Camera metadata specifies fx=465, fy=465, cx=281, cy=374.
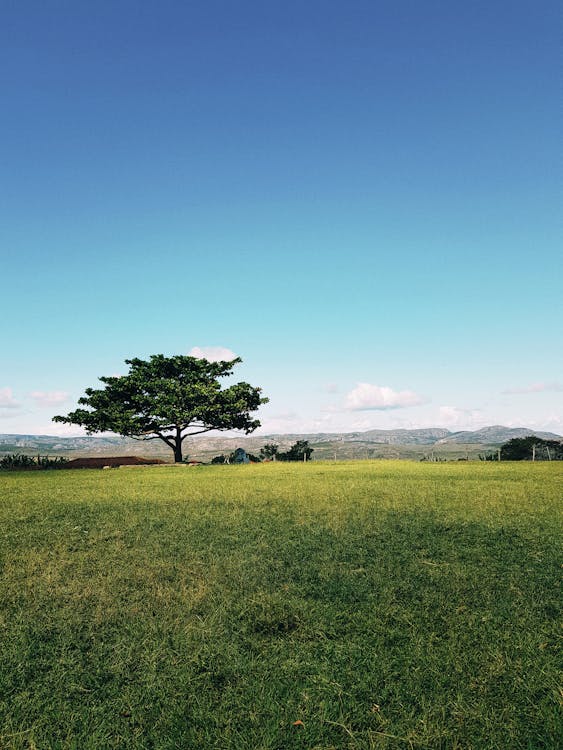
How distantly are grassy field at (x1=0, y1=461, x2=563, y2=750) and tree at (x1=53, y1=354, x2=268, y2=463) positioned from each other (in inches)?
1198

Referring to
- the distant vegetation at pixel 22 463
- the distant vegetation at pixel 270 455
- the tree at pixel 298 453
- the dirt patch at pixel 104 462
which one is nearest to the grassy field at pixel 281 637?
the distant vegetation at pixel 22 463

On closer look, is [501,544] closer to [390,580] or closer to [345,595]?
[390,580]

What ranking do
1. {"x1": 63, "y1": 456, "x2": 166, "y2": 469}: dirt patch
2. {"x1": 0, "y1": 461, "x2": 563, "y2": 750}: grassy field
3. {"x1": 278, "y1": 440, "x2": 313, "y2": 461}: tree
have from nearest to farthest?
1. {"x1": 0, "y1": 461, "x2": 563, "y2": 750}: grassy field
2. {"x1": 63, "y1": 456, "x2": 166, "y2": 469}: dirt patch
3. {"x1": 278, "y1": 440, "x2": 313, "y2": 461}: tree

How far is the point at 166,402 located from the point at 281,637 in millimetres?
35696

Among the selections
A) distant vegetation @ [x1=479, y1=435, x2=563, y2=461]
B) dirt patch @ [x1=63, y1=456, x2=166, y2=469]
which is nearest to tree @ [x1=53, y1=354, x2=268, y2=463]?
dirt patch @ [x1=63, y1=456, x2=166, y2=469]

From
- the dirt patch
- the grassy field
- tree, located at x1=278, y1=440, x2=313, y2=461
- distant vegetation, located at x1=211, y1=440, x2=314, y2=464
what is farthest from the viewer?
tree, located at x1=278, y1=440, x2=313, y2=461

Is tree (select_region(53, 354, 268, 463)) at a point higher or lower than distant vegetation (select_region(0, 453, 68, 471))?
higher

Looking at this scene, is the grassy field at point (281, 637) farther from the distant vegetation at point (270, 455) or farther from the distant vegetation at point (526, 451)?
the distant vegetation at point (526, 451)

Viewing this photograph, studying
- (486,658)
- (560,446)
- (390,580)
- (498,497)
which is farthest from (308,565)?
(560,446)

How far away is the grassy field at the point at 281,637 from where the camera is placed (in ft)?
9.96

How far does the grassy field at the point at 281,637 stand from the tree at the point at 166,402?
30422 mm

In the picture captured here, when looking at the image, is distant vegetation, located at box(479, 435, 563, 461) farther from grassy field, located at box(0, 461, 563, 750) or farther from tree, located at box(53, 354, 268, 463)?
grassy field, located at box(0, 461, 563, 750)

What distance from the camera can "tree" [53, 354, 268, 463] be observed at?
38.5 metres

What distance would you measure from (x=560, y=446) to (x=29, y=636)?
69857mm
